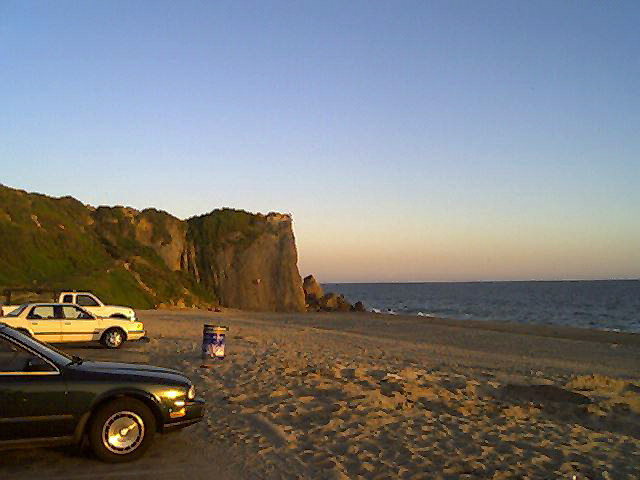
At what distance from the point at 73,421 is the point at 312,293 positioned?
6792cm

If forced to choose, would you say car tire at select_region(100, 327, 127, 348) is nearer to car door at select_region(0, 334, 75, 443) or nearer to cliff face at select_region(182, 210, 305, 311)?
car door at select_region(0, 334, 75, 443)

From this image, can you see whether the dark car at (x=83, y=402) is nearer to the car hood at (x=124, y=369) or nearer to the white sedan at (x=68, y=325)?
the car hood at (x=124, y=369)

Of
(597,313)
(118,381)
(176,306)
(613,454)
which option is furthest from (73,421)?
(597,313)

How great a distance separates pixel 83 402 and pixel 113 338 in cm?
1246

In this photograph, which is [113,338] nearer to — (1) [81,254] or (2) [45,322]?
(2) [45,322]

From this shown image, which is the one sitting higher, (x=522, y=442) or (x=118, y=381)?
(x=118, y=381)

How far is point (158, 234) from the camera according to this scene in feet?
208

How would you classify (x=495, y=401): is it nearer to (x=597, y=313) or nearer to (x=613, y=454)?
(x=613, y=454)

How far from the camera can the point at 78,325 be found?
18000 millimetres

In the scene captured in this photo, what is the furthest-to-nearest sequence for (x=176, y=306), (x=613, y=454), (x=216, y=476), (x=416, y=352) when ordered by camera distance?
(x=176, y=306) → (x=416, y=352) → (x=613, y=454) → (x=216, y=476)

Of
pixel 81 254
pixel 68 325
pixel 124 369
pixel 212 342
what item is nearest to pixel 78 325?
pixel 68 325

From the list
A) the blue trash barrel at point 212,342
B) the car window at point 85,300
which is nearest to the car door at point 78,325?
the car window at point 85,300

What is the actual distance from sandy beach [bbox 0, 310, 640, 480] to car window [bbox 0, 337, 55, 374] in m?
1.04

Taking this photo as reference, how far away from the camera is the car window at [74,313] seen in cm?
1802
